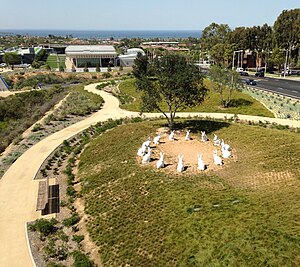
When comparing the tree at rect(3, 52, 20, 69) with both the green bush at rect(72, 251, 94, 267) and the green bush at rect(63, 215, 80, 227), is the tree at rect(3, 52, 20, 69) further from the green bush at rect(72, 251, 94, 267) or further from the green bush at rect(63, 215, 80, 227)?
the green bush at rect(72, 251, 94, 267)

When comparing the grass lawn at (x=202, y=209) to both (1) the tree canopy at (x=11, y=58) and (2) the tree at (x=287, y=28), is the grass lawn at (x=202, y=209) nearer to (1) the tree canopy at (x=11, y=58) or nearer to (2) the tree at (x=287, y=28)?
(2) the tree at (x=287, y=28)

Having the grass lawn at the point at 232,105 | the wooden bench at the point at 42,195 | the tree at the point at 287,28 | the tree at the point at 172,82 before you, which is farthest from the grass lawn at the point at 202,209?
the tree at the point at 287,28

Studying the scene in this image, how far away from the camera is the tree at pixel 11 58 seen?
328 ft

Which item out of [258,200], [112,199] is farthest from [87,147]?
[258,200]

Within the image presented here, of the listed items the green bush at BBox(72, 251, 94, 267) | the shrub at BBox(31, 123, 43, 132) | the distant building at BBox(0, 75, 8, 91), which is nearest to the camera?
the green bush at BBox(72, 251, 94, 267)

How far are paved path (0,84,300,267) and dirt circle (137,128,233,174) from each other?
7.38m

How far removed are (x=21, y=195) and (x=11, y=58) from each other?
9174 centimetres

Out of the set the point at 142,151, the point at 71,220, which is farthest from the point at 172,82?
the point at 71,220

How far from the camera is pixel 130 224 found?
15.5 meters

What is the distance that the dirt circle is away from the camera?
786 inches

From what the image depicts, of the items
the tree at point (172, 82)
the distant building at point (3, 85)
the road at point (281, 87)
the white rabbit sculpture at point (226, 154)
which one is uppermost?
the tree at point (172, 82)

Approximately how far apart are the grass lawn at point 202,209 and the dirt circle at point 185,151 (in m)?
0.79

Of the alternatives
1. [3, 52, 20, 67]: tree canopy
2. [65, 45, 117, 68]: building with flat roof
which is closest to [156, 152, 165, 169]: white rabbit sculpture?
[65, 45, 117, 68]: building with flat roof

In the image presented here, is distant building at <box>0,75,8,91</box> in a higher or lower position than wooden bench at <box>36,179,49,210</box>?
lower
